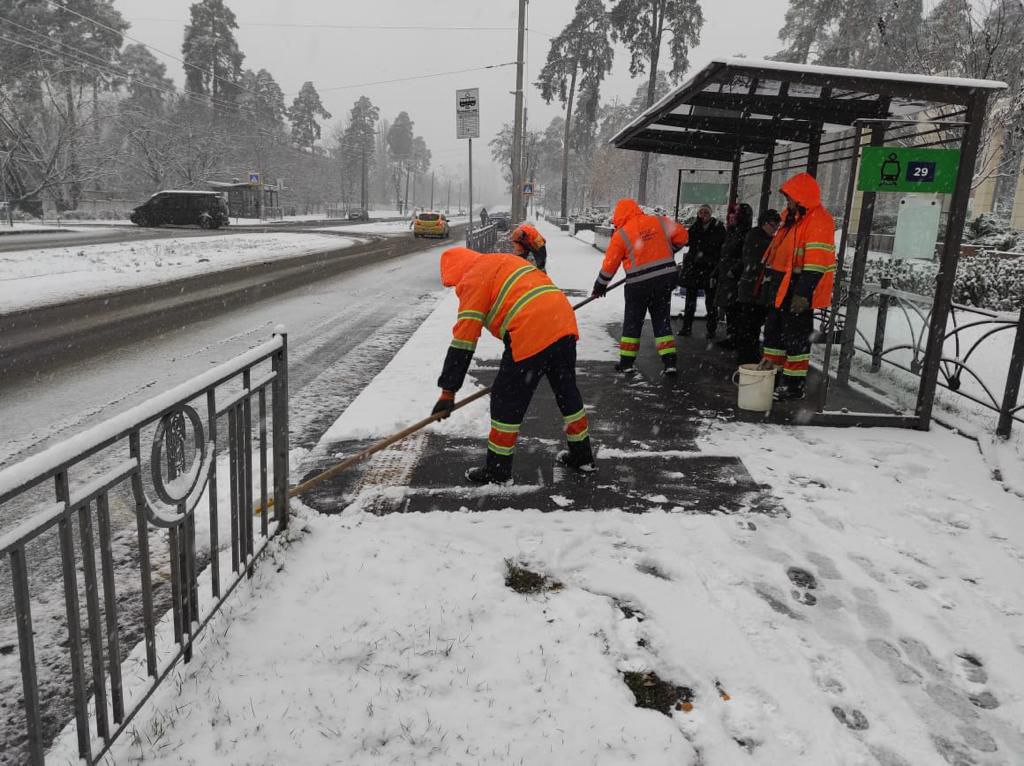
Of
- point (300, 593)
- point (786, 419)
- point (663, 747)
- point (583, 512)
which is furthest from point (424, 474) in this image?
point (786, 419)

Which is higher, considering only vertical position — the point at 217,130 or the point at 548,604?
the point at 217,130

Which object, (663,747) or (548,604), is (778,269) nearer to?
(548,604)

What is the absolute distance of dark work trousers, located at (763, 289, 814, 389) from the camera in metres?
6.30

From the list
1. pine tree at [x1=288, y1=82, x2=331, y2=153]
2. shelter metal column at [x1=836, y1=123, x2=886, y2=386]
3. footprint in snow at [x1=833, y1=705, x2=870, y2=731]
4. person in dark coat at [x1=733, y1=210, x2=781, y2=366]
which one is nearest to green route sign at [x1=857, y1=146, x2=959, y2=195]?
shelter metal column at [x1=836, y1=123, x2=886, y2=386]

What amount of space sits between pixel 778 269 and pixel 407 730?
547cm

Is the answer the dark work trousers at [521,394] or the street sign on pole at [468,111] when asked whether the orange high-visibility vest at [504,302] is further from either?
the street sign on pole at [468,111]

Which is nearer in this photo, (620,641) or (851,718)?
(851,718)

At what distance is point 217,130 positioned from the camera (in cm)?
5256

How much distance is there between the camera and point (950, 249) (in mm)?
5477

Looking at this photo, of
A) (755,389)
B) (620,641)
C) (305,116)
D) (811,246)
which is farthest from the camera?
(305,116)

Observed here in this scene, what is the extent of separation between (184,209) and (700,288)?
31.5m

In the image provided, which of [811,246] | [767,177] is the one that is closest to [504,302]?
[811,246]

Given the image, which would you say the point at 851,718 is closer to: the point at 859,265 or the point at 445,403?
the point at 445,403

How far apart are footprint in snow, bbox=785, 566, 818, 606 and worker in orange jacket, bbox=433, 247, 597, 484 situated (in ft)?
5.38
